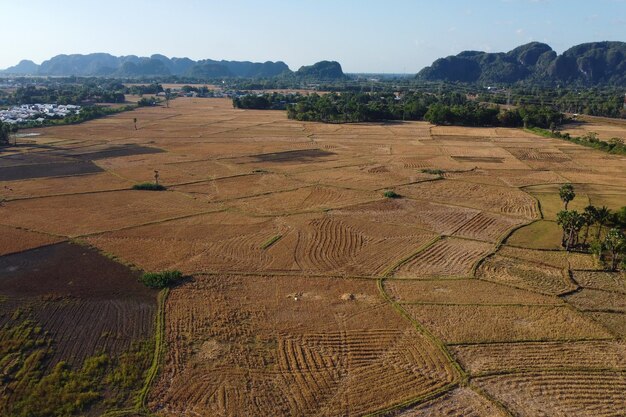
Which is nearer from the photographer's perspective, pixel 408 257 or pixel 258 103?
pixel 408 257

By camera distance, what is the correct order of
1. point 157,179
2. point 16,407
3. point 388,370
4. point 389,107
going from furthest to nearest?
point 389,107 → point 157,179 → point 388,370 → point 16,407

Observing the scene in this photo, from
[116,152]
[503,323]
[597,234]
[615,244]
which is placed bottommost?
[503,323]

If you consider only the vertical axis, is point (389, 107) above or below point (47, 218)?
above

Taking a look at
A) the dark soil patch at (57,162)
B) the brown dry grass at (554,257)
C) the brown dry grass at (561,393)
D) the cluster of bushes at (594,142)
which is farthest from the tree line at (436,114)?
the brown dry grass at (561,393)

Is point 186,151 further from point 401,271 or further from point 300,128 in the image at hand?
point 401,271

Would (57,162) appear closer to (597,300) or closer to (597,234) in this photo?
(597,234)

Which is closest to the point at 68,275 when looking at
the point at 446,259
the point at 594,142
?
the point at 446,259

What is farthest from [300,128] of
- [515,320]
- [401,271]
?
[515,320]

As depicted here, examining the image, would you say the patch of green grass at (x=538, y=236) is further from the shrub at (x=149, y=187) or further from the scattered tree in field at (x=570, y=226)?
the shrub at (x=149, y=187)
